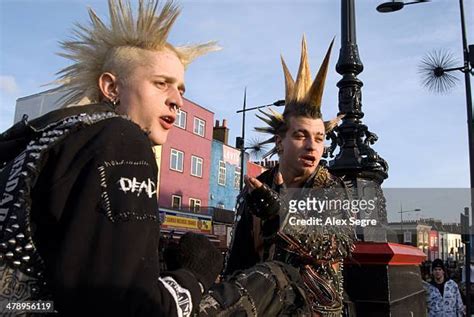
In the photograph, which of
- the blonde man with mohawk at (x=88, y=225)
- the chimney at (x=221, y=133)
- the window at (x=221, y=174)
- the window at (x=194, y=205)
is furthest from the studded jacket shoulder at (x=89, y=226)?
the chimney at (x=221, y=133)

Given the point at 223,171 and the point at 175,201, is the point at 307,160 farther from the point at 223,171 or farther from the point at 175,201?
the point at 223,171

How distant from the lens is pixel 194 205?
29.7 meters

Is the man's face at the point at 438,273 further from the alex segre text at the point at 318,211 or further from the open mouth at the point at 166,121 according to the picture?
the open mouth at the point at 166,121

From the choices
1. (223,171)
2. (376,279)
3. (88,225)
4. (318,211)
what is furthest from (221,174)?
(88,225)

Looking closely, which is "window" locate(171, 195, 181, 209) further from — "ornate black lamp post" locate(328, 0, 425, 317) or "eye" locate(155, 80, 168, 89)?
"eye" locate(155, 80, 168, 89)

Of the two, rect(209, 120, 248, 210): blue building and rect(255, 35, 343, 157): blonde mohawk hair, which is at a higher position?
rect(209, 120, 248, 210): blue building

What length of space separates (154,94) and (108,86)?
0.21m

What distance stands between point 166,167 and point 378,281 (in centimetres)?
2390

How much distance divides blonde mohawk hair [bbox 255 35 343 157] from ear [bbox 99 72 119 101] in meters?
1.64

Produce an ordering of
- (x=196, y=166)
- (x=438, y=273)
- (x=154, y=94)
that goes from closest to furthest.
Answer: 1. (x=154, y=94)
2. (x=438, y=273)
3. (x=196, y=166)

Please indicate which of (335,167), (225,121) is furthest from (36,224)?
(225,121)

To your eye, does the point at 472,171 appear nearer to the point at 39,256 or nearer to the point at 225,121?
the point at 39,256

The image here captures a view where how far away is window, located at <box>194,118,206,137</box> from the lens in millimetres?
30059

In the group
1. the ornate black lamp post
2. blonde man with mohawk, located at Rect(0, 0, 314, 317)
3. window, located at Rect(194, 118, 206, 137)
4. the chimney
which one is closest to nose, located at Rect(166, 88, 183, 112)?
blonde man with mohawk, located at Rect(0, 0, 314, 317)
